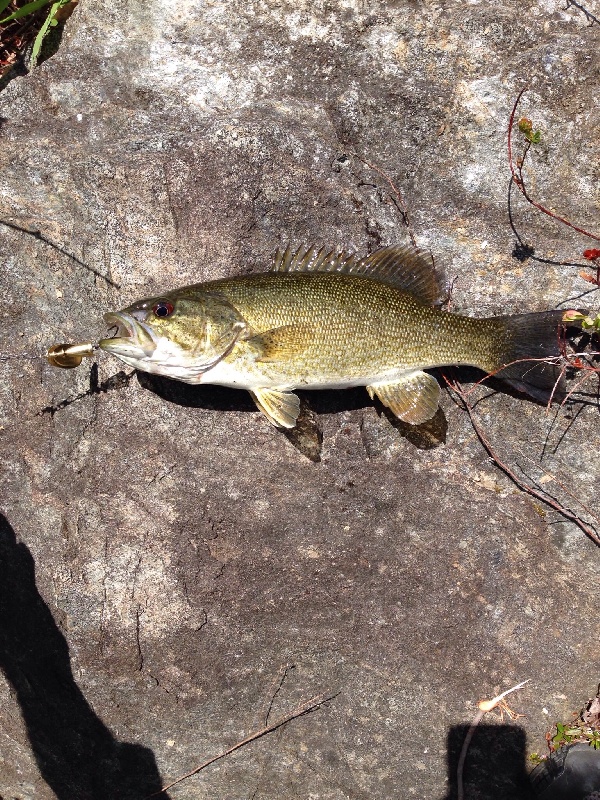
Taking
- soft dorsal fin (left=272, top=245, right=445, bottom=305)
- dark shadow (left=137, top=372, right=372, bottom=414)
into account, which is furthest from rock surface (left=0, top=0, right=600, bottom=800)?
soft dorsal fin (left=272, top=245, right=445, bottom=305)

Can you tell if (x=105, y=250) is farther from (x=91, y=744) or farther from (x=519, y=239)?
(x=91, y=744)

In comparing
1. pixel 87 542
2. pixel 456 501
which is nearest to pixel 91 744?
pixel 87 542

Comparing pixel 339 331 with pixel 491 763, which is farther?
pixel 491 763

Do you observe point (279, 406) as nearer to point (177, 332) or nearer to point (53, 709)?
point (177, 332)

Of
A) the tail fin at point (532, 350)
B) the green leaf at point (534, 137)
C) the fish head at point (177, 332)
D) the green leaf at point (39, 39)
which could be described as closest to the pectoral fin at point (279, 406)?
the fish head at point (177, 332)

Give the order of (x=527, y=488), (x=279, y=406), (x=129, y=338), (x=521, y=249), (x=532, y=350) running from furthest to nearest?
1. (x=521, y=249)
2. (x=527, y=488)
3. (x=532, y=350)
4. (x=279, y=406)
5. (x=129, y=338)

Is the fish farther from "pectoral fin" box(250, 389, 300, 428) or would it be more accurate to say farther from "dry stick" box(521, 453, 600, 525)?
"dry stick" box(521, 453, 600, 525)

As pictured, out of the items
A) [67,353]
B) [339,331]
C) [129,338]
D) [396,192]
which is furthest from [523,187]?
[67,353]

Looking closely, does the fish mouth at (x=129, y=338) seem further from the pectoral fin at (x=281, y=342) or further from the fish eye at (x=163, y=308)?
the pectoral fin at (x=281, y=342)
